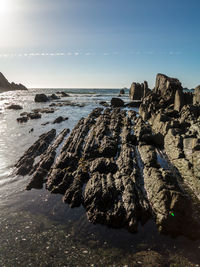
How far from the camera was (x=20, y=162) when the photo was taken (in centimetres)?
2381

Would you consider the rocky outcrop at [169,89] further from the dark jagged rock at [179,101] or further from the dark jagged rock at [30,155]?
the dark jagged rock at [30,155]

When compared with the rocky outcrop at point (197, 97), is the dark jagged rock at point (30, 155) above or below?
below

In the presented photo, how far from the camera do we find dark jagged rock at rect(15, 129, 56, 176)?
22.2 m

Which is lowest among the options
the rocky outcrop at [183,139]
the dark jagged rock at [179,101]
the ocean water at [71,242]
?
the ocean water at [71,242]

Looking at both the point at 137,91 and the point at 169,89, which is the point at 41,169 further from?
the point at 137,91

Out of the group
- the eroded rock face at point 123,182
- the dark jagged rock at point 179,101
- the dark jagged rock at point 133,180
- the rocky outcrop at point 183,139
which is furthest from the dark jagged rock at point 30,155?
the dark jagged rock at point 179,101

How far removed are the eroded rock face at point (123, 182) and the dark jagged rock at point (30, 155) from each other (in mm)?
113

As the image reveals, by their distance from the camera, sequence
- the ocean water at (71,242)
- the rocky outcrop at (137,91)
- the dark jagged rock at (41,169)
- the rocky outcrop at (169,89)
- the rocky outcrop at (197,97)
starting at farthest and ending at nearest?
the rocky outcrop at (137,91) < the rocky outcrop at (169,89) < the rocky outcrop at (197,97) < the dark jagged rock at (41,169) < the ocean water at (71,242)

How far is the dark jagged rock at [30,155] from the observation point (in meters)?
22.2

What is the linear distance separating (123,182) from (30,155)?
15.2m

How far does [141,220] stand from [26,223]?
27.6 feet

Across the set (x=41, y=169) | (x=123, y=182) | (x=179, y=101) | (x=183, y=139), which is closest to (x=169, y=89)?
(x=179, y=101)

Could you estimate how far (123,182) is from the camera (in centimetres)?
1688

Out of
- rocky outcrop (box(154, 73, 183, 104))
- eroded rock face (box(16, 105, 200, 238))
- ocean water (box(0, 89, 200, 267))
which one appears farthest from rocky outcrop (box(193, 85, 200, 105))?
ocean water (box(0, 89, 200, 267))
